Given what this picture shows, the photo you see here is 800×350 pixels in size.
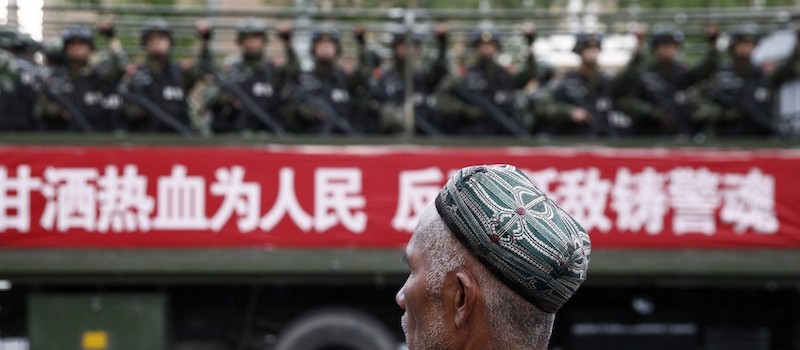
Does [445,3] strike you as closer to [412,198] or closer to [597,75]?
[597,75]

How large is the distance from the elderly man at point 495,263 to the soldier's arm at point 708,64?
7842 millimetres

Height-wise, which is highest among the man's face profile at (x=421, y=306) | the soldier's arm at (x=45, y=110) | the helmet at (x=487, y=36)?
the man's face profile at (x=421, y=306)

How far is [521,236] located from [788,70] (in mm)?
8342

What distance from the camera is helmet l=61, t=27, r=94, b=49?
919 centimetres

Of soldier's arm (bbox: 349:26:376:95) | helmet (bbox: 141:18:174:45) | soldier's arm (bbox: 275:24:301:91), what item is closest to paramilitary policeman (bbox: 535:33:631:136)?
soldier's arm (bbox: 349:26:376:95)

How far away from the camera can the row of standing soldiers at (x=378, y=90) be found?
9.20 meters

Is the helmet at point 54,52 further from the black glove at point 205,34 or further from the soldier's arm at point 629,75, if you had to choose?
the soldier's arm at point 629,75

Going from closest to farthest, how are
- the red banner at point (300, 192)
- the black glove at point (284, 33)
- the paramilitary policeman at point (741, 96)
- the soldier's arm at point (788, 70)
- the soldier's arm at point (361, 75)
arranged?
the red banner at point (300, 192) → the black glove at point (284, 33) → the soldier's arm at point (361, 75) → the soldier's arm at point (788, 70) → the paramilitary policeman at point (741, 96)

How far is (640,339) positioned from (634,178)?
135 centimetres

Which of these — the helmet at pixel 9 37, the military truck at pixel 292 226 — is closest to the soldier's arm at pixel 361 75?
the military truck at pixel 292 226

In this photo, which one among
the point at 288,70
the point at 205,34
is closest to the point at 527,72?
the point at 288,70

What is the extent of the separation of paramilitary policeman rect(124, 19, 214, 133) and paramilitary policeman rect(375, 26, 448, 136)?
1400 mm

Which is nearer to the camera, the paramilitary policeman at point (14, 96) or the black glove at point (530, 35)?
the paramilitary policeman at point (14, 96)

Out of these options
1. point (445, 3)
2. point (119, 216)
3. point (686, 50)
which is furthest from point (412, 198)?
point (445, 3)
